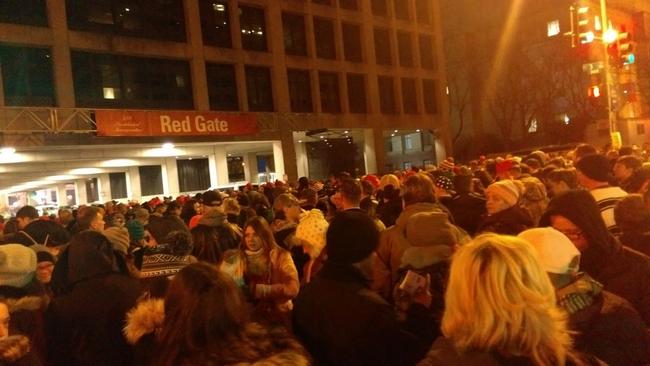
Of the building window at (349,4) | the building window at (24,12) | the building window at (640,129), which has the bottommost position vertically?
the building window at (640,129)

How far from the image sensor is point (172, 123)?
21.5 m

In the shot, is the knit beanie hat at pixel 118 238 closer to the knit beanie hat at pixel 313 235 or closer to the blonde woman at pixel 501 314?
the knit beanie hat at pixel 313 235

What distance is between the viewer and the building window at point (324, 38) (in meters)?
32.9

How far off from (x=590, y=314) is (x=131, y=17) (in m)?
24.8

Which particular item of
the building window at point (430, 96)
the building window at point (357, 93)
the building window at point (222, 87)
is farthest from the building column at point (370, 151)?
the building window at point (222, 87)

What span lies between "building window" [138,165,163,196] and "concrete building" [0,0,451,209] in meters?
0.06

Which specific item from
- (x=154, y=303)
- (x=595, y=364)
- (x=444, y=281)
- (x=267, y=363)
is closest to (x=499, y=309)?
(x=595, y=364)

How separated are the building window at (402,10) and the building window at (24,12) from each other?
24.0 metres

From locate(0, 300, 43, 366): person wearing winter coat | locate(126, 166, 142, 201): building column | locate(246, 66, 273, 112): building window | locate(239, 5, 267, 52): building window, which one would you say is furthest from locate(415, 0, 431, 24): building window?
locate(0, 300, 43, 366): person wearing winter coat

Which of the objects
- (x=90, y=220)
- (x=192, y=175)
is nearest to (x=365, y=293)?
(x=90, y=220)

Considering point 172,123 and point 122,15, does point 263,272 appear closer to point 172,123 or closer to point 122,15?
point 172,123

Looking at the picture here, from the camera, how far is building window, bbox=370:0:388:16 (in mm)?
36434

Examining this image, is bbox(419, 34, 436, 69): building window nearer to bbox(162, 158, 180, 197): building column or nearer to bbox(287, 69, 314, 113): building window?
bbox(287, 69, 314, 113): building window

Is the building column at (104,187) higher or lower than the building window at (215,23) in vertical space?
lower
